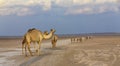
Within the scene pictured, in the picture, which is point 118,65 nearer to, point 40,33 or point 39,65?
point 39,65

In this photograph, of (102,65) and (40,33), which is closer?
(102,65)

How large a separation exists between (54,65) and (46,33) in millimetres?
8014

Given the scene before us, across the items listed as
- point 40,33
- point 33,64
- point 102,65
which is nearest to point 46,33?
point 40,33

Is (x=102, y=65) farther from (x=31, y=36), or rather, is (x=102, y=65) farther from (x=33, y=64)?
(x=31, y=36)

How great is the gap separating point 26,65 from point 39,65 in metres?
0.64

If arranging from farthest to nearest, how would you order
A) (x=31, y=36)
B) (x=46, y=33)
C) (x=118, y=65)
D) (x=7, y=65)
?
(x=46, y=33), (x=31, y=36), (x=7, y=65), (x=118, y=65)

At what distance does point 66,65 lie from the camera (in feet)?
52.5

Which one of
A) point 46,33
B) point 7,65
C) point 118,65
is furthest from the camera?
point 46,33

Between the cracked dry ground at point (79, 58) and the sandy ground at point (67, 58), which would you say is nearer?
the cracked dry ground at point (79, 58)

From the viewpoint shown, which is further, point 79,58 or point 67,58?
point 67,58

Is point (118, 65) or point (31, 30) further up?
point (31, 30)

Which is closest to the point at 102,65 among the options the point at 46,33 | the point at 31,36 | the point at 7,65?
the point at 7,65

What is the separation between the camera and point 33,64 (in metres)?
16.8

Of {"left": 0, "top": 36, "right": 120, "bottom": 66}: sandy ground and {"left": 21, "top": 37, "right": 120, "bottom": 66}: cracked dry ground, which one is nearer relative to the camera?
{"left": 21, "top": 37, "right": 120, "bottom": 66}: cracked dry ground
